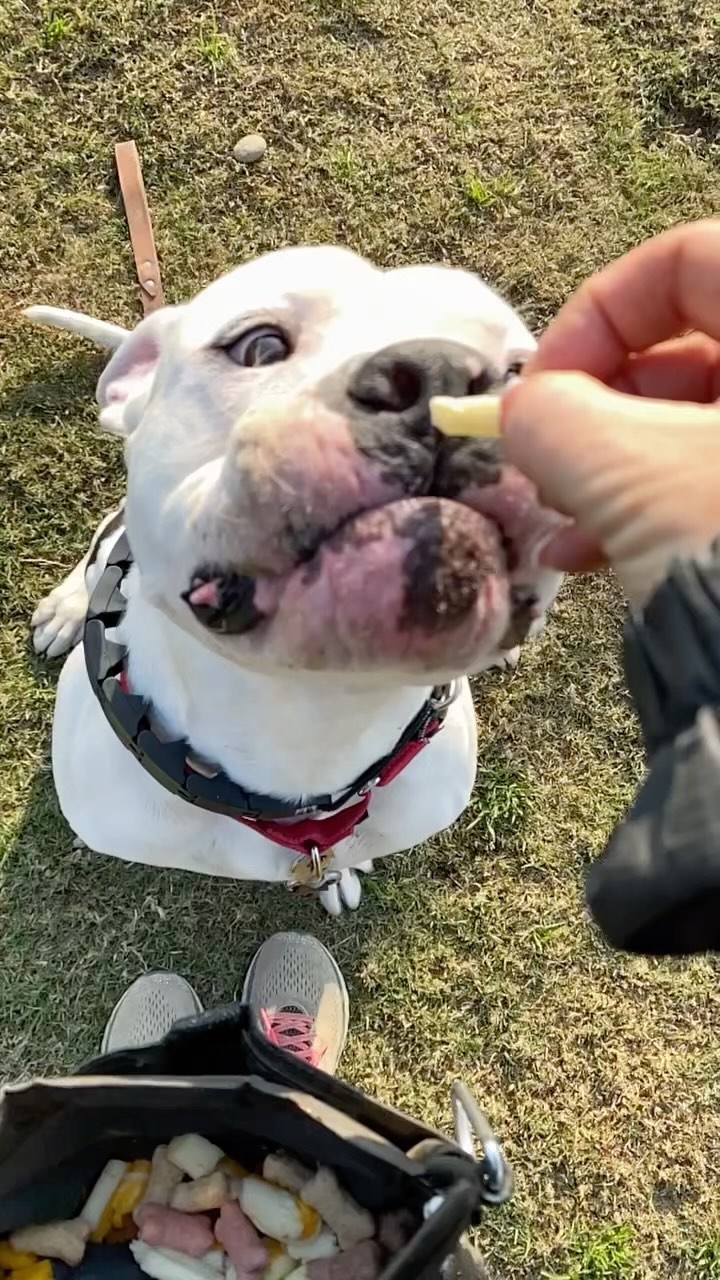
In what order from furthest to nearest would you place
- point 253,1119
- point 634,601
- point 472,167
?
point 472,167 → point 253,1119 → point 634,601

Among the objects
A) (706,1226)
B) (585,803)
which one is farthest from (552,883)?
(706,1226)

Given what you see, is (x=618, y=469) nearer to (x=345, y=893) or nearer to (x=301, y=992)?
(x=345, y=893)

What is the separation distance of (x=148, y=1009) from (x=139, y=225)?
7.12 ft

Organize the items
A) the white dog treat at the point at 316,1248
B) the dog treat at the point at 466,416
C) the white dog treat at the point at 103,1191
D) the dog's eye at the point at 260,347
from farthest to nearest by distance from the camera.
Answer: the white dog treat at the point at 103,1191
the white dog treat at the point at 316,1248
the dog's eye at the point at 260,347
the dog treat at the point at 466,416

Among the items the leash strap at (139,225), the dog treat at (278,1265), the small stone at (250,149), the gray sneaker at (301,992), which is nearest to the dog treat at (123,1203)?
the dog treat at (278,1265)

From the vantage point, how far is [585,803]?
3307 mm

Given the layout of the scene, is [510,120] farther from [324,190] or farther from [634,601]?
[634,601]

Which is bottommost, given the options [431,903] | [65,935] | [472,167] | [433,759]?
[65,935]

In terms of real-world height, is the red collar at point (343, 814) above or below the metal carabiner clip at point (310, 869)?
above

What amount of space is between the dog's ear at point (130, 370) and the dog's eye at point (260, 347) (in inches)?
17.2

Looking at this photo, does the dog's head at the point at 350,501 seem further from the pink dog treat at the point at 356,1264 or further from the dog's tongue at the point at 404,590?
the pink dog treat at the point at 356,1264

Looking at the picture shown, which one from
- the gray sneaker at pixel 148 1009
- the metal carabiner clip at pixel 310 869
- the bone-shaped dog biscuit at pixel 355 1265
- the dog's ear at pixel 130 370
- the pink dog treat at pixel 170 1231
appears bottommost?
the gray sneaker at pixel 148 1009

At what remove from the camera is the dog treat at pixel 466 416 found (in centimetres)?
122

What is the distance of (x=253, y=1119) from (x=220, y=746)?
0.80m
